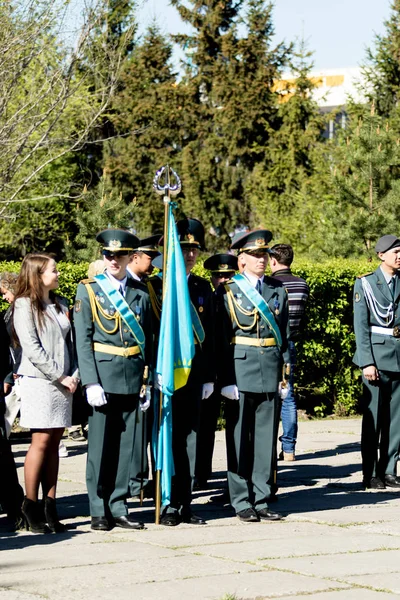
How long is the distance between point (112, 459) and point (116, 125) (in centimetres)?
3268

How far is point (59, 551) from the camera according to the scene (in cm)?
655

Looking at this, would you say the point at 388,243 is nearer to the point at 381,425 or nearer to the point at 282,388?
the point at 381,425

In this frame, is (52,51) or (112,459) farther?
(52,51)

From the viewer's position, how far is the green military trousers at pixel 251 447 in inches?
307

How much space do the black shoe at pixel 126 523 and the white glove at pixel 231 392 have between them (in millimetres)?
1110

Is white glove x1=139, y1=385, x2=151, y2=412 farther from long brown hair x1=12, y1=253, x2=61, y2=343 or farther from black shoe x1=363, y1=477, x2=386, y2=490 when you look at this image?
black shoe x1=363, y1=477, x2=386, y2=490

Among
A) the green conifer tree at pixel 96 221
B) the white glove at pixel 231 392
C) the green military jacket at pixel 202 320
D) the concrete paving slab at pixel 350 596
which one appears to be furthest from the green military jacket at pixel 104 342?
the green conifer tree at pixel 96 221

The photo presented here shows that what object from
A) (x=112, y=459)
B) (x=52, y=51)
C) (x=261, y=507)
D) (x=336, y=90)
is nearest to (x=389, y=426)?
(x=261, y=507)

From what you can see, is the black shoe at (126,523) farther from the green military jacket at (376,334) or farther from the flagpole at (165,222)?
the green military jacket at (376,334)

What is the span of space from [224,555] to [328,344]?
8.16 meters

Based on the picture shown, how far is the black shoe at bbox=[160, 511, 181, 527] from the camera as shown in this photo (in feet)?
24.6

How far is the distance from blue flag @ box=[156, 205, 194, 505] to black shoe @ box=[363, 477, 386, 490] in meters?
2.30

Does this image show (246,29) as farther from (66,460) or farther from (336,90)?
(336,90)

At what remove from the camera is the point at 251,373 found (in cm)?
787
